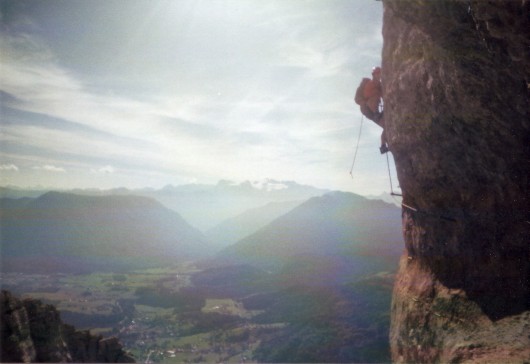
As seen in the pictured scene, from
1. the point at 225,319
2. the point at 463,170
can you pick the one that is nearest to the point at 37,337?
the point at 463,170

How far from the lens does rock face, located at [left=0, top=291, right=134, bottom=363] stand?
13.8m

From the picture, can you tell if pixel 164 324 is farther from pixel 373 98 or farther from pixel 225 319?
pixel 373 98

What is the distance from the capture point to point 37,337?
1595 cm

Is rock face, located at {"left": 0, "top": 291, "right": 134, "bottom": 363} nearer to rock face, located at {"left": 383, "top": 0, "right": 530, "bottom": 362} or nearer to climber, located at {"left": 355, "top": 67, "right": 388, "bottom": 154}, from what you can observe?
rock face, located at {"left": 383, "top": 0, "right": 530, "bottom": 362}

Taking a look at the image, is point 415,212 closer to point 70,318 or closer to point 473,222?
point 473,222

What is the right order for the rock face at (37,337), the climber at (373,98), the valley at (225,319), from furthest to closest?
the valley at (225,319)
the climber at (373,98)
the rock face at (37,337)

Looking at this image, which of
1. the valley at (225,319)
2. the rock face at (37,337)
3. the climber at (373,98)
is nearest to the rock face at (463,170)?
the climber at (373,98)

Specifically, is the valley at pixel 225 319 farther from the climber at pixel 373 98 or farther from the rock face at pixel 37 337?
the climber at pixel 373 98

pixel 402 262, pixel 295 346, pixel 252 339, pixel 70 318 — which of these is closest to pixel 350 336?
pixel 295 346

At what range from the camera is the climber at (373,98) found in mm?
15719

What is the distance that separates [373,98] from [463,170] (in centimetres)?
681

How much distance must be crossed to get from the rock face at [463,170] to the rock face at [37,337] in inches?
706

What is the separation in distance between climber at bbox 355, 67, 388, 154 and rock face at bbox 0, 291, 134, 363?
21093 mm

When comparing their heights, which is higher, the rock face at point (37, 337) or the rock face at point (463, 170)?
the rock face at point (463, 170)
